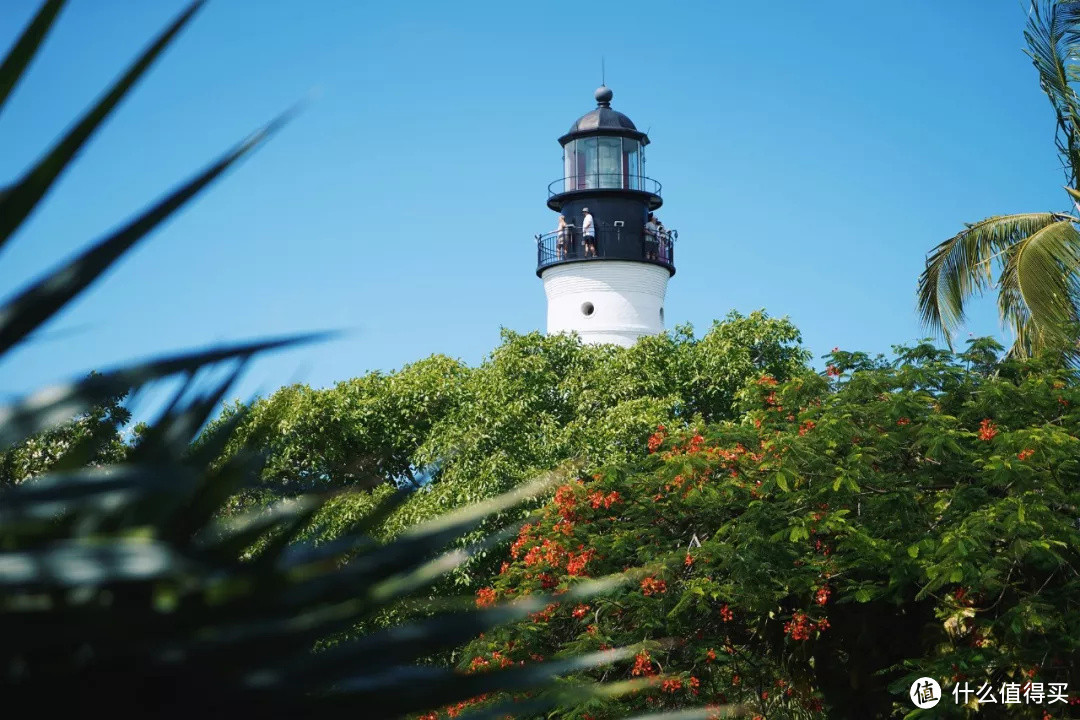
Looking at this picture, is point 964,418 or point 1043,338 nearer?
point 964,418

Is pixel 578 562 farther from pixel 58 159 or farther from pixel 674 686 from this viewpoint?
pixel 58 159

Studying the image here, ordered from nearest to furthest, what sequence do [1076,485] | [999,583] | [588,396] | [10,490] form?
[10,490] → [999,583] → [1076,485] → [588,396]

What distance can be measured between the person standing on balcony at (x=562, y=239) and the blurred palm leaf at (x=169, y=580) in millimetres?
28650

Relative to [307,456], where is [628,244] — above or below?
above

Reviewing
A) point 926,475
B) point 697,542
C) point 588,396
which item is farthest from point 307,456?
point 926,475

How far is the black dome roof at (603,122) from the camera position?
95.8ft

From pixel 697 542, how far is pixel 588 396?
955 cm

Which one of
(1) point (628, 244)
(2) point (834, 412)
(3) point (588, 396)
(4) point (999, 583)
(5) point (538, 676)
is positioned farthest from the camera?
(1) point (628, 244)

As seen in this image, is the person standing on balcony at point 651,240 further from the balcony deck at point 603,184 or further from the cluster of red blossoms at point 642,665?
the cluster of red blossoms at point 642,665

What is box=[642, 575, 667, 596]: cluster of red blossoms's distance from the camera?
8.79m

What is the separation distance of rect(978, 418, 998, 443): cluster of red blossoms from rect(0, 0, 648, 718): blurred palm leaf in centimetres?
837

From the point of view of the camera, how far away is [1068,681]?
26.1 feet

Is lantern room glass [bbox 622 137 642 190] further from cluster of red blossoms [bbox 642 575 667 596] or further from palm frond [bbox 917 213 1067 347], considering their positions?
cluster of red blossoms [bbox 642 575 667 596]

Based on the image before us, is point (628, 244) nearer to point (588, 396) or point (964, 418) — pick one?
point (588, 396)
